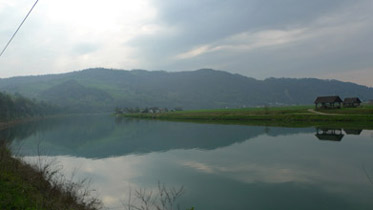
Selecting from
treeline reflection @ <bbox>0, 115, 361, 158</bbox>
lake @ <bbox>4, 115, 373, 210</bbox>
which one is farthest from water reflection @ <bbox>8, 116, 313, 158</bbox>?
lake @ <bbox>4, 115, 373, 210</bbox>

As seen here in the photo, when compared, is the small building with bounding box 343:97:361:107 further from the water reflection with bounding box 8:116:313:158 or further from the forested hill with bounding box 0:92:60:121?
the forested hill with bounding box 0:92:60:121

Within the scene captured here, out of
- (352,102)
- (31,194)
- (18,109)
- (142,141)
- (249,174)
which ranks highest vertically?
(352,102)

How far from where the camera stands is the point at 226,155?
25594mm

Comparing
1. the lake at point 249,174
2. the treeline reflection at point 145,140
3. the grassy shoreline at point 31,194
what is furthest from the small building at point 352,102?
the grassy shoreline at point 31,194

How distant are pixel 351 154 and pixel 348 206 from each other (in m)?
13.2

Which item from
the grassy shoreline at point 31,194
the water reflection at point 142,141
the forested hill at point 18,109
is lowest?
the water reflection at point 142,141

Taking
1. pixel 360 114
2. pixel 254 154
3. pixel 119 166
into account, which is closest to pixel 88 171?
pixel 119 166

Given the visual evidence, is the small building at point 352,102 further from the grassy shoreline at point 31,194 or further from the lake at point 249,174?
the grassy shoreline at point 31,194

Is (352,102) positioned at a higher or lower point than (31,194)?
higher

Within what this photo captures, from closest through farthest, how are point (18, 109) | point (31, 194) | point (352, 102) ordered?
point (31, 194) < point (352, 102) < point (18, 109)

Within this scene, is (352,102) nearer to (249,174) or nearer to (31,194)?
(249,174)

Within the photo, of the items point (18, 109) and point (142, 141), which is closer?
point (142, 141)

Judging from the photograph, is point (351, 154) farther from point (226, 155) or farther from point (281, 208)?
point (281, 208)

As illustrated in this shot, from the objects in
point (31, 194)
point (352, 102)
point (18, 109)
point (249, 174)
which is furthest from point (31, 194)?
point (18, 109)
